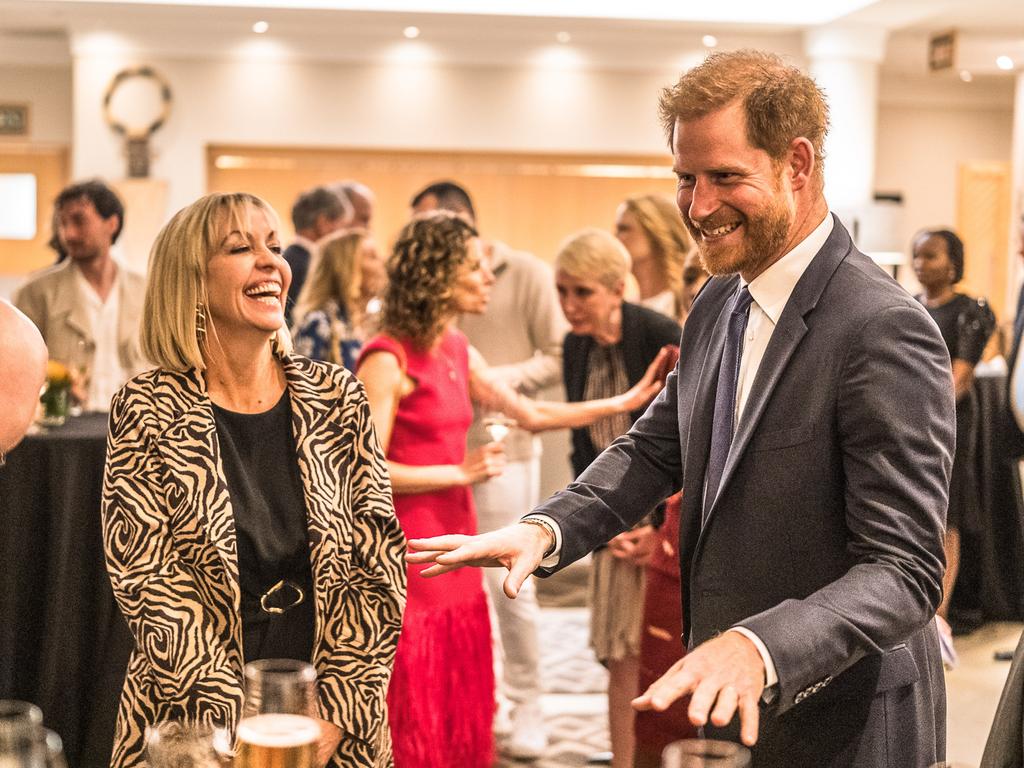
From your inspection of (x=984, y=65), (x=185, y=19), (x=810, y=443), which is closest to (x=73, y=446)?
(x=810, y=443)

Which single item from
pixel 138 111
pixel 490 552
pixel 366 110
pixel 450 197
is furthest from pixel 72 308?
pixel 366 110

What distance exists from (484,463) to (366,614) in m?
0.80

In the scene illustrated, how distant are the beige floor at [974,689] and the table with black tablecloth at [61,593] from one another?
2.46m

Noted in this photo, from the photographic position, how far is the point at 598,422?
3.35 metres

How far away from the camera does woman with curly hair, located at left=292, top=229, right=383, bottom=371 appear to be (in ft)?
14.4

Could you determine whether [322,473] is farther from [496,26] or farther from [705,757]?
[496,26]

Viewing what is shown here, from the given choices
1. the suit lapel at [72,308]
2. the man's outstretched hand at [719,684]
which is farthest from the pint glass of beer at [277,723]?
the suit lapel at [72,308]

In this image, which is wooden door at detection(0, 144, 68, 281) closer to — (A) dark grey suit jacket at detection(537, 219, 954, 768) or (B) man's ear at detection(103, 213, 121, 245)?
(B) man's ear at detection(103, 213, 121, 245)

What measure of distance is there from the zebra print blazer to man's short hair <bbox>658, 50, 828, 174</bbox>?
0.99m

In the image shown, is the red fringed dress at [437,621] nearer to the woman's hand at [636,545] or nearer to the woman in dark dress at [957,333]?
the woman's hand at [636,545]

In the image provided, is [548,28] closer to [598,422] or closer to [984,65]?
[984,65]

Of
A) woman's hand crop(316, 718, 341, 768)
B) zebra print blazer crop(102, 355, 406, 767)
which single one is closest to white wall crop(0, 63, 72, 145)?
zebra print blazer crop(102, 355, 406, 767)

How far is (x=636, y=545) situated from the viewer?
10.6ft

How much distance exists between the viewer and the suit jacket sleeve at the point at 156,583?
2.11 metres
